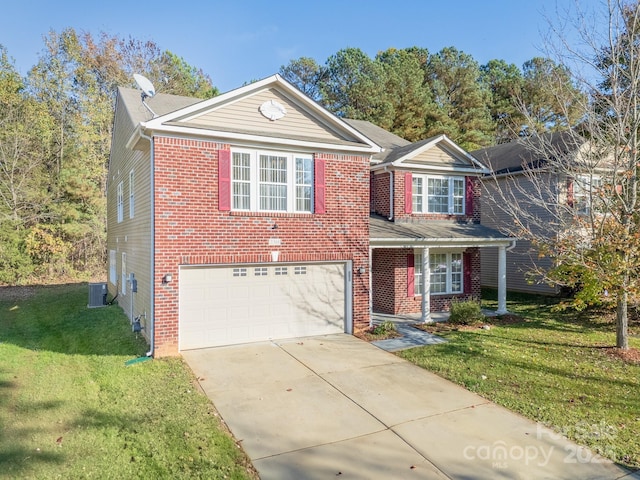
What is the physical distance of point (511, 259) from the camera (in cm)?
1894

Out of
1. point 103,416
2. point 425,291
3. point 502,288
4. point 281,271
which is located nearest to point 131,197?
point 281,271

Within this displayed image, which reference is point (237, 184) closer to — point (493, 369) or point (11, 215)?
point (493, 369)

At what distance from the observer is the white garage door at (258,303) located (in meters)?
9.41

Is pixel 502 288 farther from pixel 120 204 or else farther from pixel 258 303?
pixel 120 204

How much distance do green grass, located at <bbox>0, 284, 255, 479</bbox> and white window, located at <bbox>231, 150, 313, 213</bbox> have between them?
4.01 metres

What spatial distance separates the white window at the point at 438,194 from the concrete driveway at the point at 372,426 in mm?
7047

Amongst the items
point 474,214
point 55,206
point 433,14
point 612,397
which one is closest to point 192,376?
point 612,397

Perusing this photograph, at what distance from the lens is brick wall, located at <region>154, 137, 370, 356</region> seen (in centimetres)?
884

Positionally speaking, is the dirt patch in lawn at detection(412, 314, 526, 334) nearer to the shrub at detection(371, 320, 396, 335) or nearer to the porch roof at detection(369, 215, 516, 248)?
the shrub at detection(371, 320, 396, 335)

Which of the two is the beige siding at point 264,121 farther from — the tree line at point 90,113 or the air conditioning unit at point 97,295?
the tree line at point 90,113

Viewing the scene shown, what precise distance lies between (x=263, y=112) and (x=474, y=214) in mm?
8864

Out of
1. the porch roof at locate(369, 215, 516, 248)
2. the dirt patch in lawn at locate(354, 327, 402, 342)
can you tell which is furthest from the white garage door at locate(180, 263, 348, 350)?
the porch roof at locate(369, 215, 516, 248)

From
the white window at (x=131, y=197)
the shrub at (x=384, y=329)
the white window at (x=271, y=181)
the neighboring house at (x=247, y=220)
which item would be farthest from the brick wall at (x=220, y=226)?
the white window at (x=131, y=197)

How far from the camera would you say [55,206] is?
23781 millimetres
